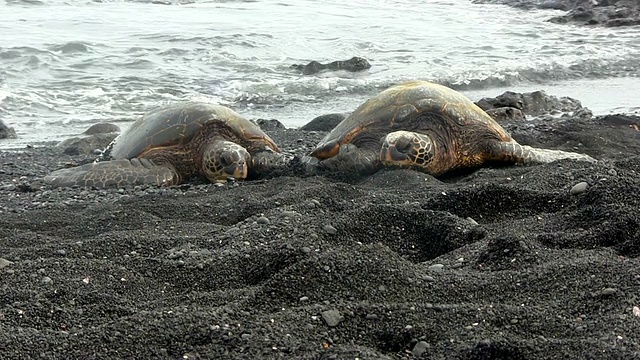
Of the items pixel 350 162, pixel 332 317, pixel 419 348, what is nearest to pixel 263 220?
pixel 332 317

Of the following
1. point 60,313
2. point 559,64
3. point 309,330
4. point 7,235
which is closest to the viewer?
point 309,330

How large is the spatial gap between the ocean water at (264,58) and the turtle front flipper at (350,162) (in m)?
4.39

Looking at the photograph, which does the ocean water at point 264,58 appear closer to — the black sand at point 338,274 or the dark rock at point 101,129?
the dark rock at point 101,129

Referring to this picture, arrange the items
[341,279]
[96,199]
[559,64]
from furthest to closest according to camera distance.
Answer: [559,64]
[96,199]
[341,279]

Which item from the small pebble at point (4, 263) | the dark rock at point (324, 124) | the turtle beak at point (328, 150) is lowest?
the dark rock at point (324, 124)

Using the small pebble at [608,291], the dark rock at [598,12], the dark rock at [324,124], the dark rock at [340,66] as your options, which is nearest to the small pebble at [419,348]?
the small pebble at [608,291]

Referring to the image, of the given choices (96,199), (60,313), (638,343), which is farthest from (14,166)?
(638,343)

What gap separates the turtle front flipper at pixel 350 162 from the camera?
5895 millimetres

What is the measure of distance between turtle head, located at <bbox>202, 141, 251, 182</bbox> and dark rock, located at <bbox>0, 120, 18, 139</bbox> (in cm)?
373

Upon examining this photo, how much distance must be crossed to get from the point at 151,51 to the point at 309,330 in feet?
42.1

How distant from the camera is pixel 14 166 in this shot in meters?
7.30

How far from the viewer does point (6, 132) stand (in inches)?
363

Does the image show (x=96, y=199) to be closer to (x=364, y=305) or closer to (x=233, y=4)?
(x=364, y=305)

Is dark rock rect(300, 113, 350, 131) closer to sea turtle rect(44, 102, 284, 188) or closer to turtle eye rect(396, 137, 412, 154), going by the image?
sea turtle rect(44, 102, 284, 188)
